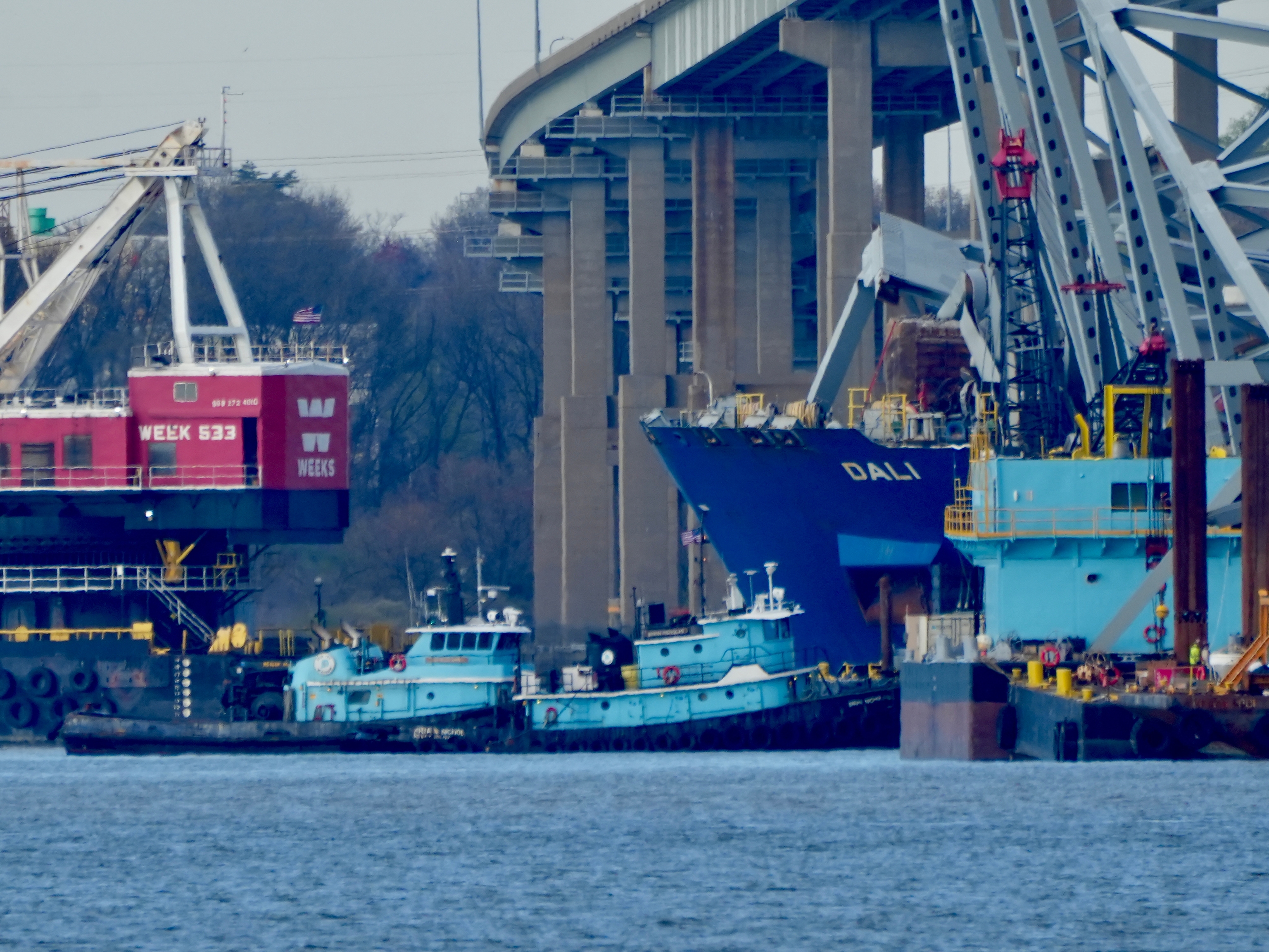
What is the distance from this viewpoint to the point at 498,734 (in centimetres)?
6712

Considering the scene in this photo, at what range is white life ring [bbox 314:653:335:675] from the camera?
223 feet

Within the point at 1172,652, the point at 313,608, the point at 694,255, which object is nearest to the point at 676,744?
the point at 1172,652

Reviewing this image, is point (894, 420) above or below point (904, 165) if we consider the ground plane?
below

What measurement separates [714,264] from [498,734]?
29728 millimetres

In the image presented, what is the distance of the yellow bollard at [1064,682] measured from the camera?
57062 millimetres

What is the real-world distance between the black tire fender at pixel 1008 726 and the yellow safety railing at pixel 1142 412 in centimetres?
672

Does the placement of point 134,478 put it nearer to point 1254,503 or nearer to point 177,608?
point 177,608

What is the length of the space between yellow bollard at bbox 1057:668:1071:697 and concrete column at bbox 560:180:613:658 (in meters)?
44.5

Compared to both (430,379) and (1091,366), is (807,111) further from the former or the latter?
(430,379)

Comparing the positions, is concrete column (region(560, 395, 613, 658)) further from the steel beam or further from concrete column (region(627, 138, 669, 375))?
the steel beam

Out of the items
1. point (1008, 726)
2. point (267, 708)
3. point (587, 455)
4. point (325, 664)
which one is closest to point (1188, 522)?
point (1008, 726)

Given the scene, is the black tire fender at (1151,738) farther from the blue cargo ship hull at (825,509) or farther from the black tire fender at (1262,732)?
the blue cargo ship hull at (825,509)

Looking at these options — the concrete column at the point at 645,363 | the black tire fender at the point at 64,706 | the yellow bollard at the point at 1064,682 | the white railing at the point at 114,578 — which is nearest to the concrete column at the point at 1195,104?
the concrete column at the point at 645,363

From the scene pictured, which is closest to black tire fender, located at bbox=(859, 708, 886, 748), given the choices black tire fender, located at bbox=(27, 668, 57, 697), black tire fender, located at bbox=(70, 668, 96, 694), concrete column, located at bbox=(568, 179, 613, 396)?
black tire fender, located at bbox=(70, 668, 96, 694)
